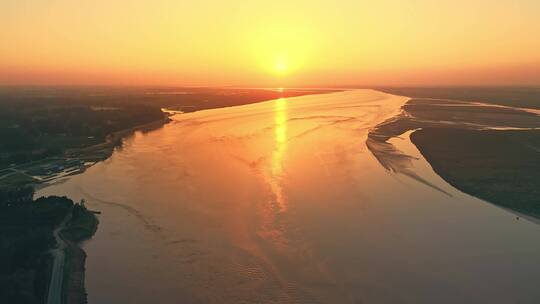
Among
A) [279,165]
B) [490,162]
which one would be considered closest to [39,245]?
[279,165]

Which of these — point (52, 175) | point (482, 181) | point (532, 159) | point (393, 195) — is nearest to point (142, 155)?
point (52, 175)

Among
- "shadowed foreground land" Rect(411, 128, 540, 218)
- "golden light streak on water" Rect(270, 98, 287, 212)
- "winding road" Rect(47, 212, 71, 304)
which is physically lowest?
"winding road" Rect(47, 212, 71, 304)

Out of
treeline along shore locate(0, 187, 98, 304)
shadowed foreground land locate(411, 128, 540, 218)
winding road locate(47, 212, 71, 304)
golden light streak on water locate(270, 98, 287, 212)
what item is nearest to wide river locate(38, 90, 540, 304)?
golden light streak on water locate(270, 98, 287, 212)

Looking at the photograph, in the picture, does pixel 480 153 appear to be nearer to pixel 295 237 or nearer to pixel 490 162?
pixel 490 162

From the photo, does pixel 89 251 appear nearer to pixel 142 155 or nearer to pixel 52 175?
pixel 52 175

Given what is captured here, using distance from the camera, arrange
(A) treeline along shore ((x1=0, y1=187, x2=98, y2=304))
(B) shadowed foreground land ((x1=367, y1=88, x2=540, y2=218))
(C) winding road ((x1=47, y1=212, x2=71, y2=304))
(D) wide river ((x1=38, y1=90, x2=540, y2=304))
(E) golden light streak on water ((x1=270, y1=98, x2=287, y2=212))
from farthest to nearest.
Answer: (B) shadowed foreground land ((x1=367, y1=88, x2=540, y2=218)) < (E) golden light streak on water ((x1=270, y1=98, x2=287, y2=212)) < (D) wide river ((x1=38, y1=90, x2=540, y2=304)) < (A) treeline along shore ((x1=0, y1=187, x2=98, y2=304)) < (C) winding road ((x1=47, y1=212, x2=71, y2=304))

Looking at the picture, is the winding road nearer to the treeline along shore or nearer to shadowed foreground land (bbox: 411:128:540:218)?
the treeline along shore

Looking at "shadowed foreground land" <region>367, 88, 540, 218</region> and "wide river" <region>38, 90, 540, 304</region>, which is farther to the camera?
"shadowed foreground land" <region>367, 88, 540, 218</region>

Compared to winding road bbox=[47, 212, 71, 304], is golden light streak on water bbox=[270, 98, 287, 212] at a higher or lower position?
higher
